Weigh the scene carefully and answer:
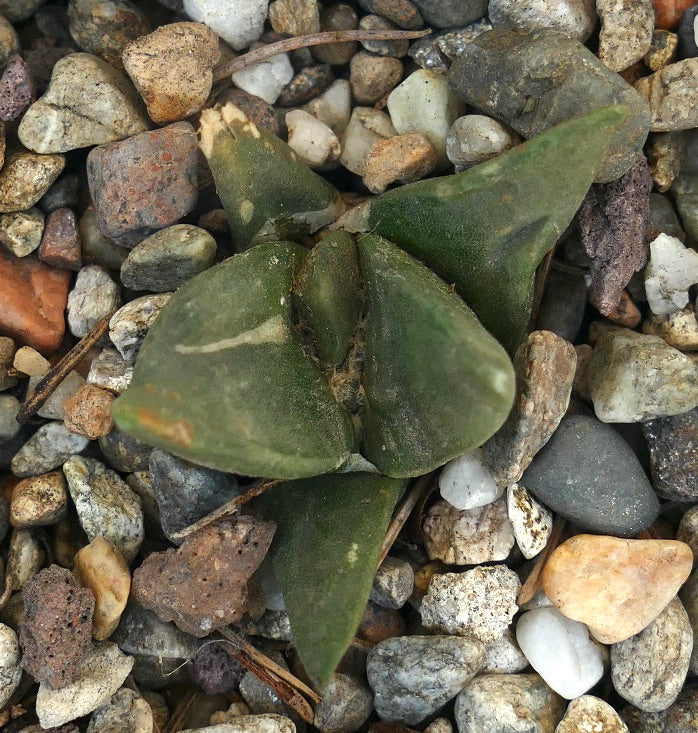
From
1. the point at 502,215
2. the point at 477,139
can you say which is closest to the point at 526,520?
the point at 502,215

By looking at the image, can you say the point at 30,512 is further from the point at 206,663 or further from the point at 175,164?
the point at 175,164

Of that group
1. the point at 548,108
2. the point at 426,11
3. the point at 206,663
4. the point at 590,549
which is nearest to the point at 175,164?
the point at 426,11

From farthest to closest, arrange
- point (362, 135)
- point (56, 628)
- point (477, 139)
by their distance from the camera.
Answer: point (362, 135)
point (477, 139)
point (56, 628)

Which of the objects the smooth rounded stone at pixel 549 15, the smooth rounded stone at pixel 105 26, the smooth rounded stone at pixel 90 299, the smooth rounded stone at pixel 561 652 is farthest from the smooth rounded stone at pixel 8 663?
the smooth rounded stone at pixel 549 15

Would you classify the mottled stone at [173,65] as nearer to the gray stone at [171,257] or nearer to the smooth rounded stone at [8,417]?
the gray stone at [171,257]

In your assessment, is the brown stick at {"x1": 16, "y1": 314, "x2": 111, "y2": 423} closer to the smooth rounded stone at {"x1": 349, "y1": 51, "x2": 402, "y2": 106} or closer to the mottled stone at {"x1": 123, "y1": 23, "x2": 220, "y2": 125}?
the mottled stone at {"x1": 123, "y1": 23, "x2": 220, "y2": 125}

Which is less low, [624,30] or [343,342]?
[624,30]

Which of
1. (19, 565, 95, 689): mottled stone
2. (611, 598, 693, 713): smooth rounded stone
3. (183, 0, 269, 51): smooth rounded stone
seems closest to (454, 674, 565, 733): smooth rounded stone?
(611, 598, 693, 713): smooth rounded stone

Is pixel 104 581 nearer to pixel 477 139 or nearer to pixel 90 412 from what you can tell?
pixel 90 412
